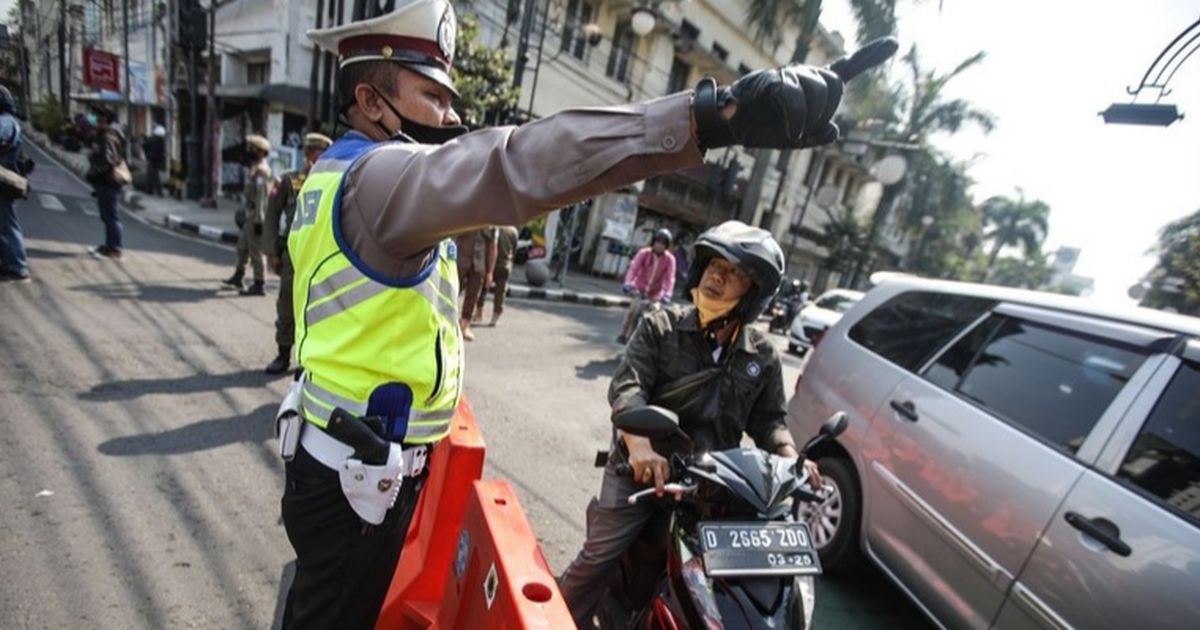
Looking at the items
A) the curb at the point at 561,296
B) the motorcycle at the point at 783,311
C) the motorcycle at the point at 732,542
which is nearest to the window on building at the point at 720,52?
the motorcycle at the point at 783,311

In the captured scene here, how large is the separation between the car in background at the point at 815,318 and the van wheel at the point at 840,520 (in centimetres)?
767

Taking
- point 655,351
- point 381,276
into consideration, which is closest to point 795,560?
point 655,351

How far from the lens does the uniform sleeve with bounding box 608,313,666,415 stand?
2008mm

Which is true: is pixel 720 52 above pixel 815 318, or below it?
above

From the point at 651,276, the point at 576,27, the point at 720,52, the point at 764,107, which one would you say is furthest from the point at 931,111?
the point at 764,107

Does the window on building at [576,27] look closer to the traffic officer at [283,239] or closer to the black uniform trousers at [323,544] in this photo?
the traffic officer at [283,239]

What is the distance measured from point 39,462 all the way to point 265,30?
551 inches

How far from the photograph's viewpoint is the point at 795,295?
16.4 m

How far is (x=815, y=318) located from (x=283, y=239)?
9355 millimetres

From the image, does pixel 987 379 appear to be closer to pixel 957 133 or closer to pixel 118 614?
pixel 118 614

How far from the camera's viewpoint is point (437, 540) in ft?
6.61

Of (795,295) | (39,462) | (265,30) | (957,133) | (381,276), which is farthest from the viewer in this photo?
(957,133)

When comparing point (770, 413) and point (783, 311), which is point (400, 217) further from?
point (783, 311)

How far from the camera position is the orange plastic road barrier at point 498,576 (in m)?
1.13
